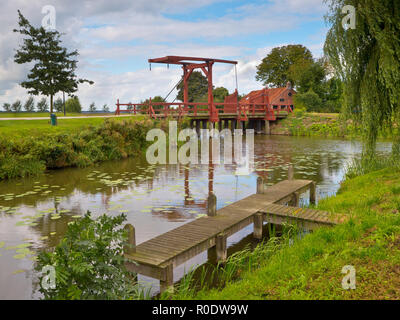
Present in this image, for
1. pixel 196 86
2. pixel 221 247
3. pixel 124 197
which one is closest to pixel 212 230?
pixel 221 247

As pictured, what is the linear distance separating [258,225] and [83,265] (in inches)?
186

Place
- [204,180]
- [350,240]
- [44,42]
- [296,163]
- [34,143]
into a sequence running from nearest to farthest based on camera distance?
[350,240], [204,180], [34,143], [296,163], [44,42]

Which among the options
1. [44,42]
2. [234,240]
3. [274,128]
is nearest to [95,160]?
[234,240]

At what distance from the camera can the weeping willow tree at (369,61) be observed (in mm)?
8055

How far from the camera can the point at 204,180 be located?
12672mm

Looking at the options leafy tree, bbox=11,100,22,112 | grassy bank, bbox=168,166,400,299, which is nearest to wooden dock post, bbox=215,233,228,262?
grassy bank, bbox=168,166,400,299

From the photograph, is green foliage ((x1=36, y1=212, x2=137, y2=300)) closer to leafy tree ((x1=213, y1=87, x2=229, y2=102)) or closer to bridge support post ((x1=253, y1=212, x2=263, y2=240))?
bridge support post ((x1=253, y1=212, x2=263, y2=240))

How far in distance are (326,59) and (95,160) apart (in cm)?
1137

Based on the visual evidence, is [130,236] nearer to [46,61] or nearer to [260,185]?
[260,185]

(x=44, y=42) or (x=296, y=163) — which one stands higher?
(x=44, y=42)

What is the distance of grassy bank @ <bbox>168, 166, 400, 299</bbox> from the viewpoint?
12.6 feet

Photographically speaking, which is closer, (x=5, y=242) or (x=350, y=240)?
(x=350, y=240)

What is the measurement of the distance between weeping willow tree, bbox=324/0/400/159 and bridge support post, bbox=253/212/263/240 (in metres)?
4.06
